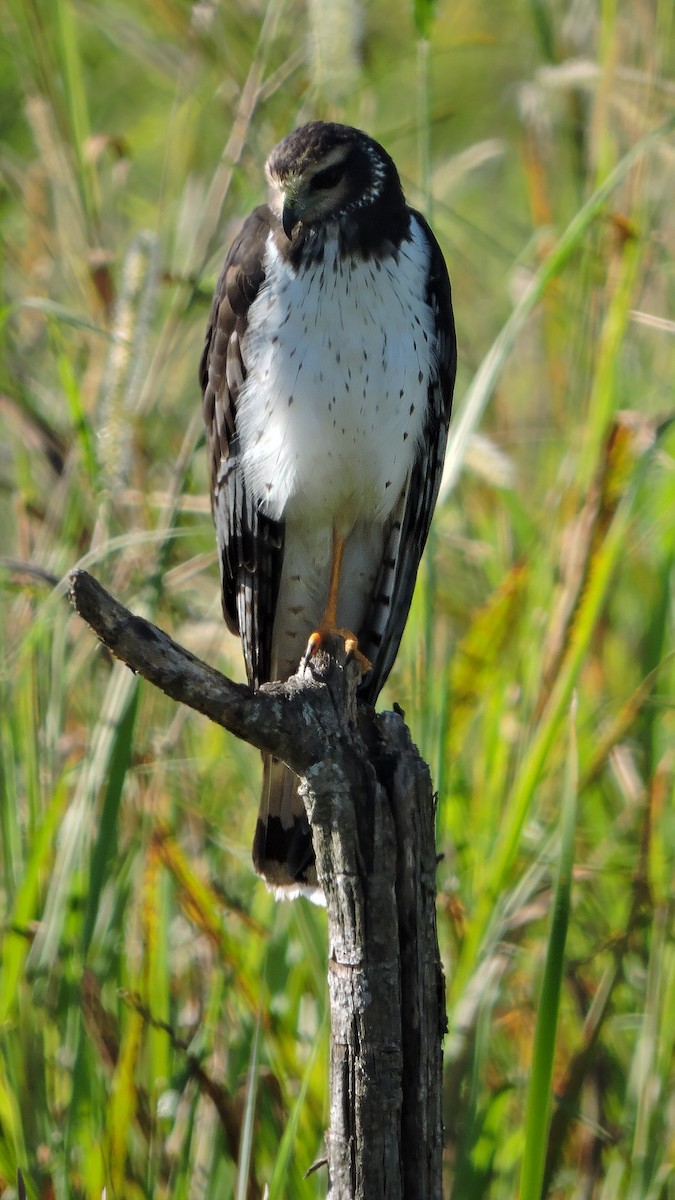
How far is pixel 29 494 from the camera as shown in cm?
398

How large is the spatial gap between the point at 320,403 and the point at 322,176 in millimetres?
556

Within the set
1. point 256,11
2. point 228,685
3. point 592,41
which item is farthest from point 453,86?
point 228,685

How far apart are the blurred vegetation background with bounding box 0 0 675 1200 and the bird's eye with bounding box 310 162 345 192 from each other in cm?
18

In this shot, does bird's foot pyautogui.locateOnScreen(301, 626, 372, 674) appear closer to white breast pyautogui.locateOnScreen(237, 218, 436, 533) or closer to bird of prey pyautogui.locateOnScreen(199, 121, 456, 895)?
bird of prey pyautogui.locateOnScreen(199, 121, 456, 895)

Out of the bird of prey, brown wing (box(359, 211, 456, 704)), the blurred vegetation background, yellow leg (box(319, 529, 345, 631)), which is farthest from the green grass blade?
yellow leg (box(319, 529, 345, 631))

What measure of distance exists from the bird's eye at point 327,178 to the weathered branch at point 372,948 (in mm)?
1538

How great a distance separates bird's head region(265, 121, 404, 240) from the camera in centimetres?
342

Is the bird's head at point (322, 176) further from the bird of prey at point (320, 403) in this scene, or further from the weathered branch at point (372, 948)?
the weathered branch at point (372, 948)

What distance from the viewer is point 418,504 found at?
392 cm

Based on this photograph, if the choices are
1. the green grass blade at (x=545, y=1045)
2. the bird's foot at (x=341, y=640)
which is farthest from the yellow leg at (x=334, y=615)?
the green grass blade at (x=545, y=1045)

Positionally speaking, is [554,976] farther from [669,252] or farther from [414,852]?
[669,252]

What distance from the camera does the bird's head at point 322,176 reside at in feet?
11.2

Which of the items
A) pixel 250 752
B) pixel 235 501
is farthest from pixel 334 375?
pixel 250 752

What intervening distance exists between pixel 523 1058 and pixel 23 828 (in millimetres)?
1423
